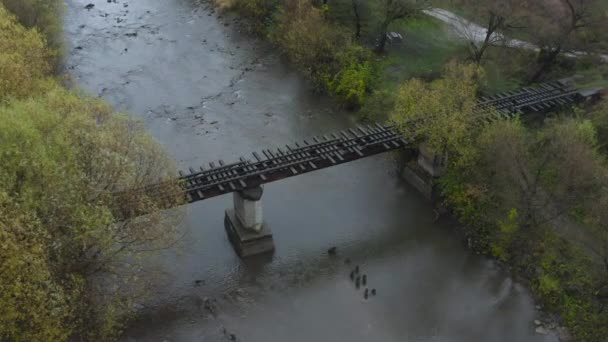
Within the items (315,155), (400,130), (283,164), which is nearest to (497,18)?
(400,130)

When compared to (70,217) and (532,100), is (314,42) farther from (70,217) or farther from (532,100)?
(70,217)

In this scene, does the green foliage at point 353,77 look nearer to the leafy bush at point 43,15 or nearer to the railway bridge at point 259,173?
the railway bridge at point 259,173

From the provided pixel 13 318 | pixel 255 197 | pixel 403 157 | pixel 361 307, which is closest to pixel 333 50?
pixel 403 157

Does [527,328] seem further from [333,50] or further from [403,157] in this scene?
[333,50]

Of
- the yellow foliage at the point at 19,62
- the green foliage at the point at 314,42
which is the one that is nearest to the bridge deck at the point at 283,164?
the yellow foliage at the point at 19,62

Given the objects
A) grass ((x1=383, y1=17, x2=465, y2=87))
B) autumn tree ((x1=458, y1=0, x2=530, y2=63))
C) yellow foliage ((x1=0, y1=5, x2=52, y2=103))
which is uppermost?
autumn tree ((x1=458, y1=0, x2=530, y2=63))

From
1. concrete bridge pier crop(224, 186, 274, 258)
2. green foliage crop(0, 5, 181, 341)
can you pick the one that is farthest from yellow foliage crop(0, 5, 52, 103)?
concrete bridge pier crop(224, 186, 274, 258)

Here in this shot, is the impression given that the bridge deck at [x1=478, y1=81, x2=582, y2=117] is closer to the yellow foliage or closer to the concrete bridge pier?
the concrete bridge pier
